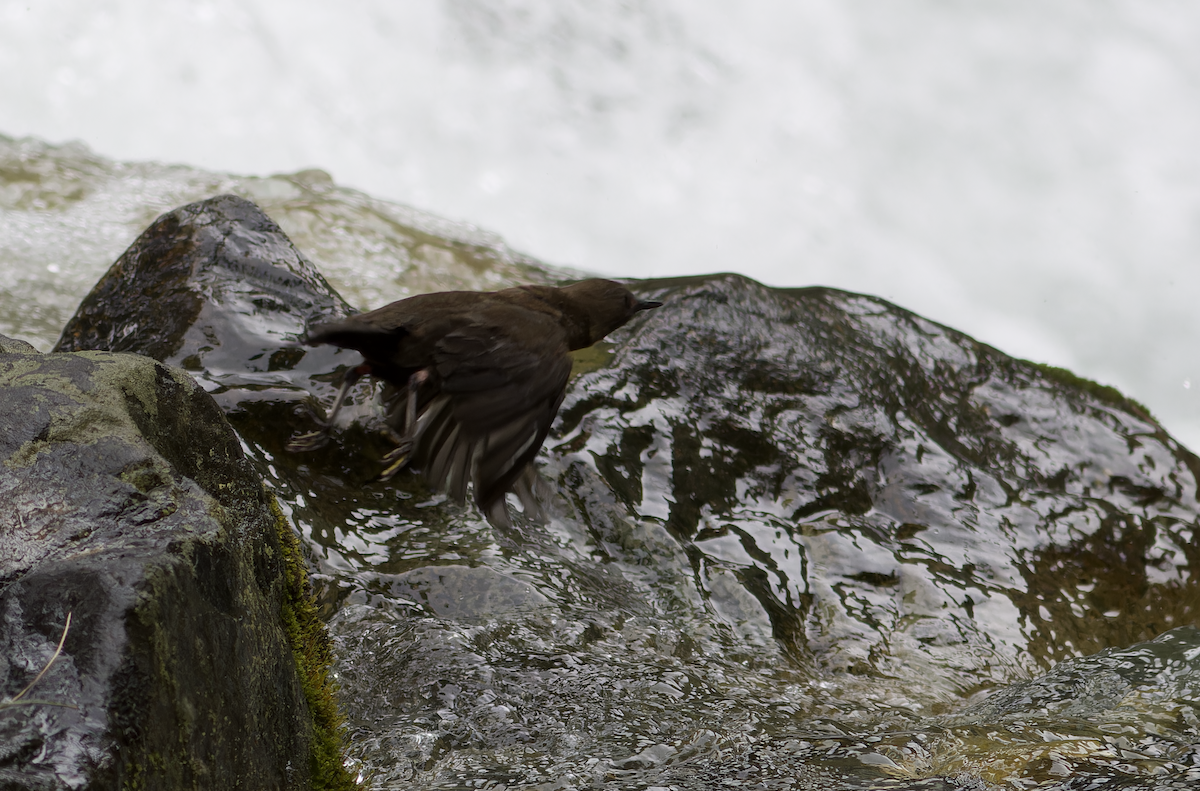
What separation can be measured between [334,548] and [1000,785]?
2.15m

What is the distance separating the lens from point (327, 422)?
384 centimetres

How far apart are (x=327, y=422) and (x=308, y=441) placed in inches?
4.5

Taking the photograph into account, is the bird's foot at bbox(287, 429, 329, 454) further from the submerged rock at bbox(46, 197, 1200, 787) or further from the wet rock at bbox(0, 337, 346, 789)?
the wet rock at bbox(0, 337, 346, 789)

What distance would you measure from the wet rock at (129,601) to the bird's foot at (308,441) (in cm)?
128

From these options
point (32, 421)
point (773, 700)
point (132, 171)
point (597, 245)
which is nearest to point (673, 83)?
point (597, 245)

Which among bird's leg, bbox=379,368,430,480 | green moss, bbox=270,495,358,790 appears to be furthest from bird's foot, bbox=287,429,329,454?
green moss, bbox=270,495,358,790

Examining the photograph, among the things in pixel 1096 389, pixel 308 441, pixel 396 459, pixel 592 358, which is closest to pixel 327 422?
pixel 308 441

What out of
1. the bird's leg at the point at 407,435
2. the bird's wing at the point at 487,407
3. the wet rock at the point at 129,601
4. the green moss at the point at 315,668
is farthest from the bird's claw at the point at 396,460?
the wet rock at the point at 129,601

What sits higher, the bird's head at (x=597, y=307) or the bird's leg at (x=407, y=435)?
the bird's head at (x=597, y=307)

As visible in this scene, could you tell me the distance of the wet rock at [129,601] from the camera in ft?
5.33

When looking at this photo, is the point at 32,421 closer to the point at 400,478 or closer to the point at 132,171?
the point at 400,478

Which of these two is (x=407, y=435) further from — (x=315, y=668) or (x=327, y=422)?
(x=315, y=668)

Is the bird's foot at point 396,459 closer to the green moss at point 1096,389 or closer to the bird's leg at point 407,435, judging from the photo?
the bird's leg at point 407,435

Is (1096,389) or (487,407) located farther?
(1096,389)
